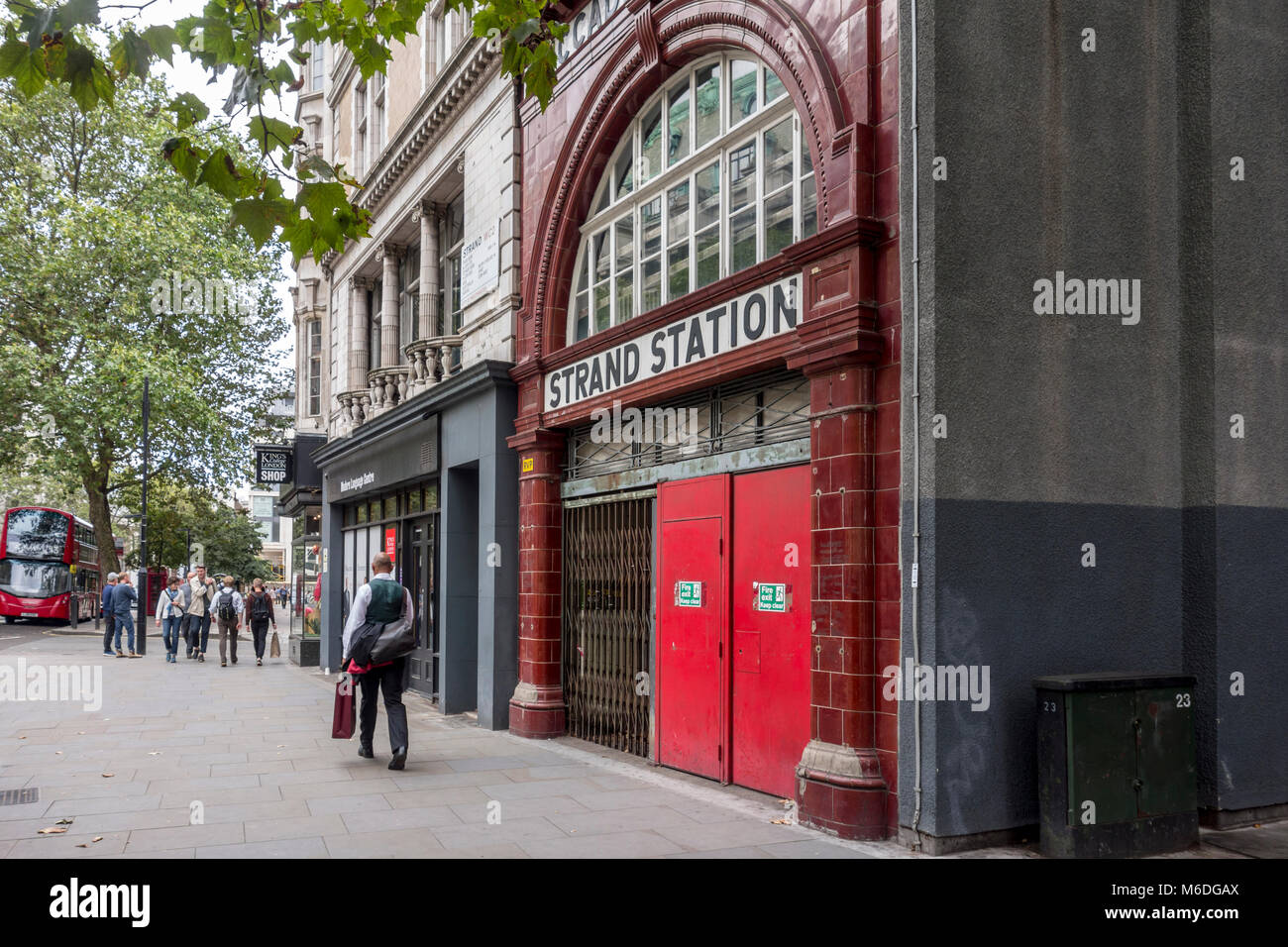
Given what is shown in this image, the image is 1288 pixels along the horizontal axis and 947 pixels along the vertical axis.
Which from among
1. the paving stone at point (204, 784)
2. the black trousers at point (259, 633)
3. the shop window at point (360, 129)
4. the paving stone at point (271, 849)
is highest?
the shop window at point (360, 129)

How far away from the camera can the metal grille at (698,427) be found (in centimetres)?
812

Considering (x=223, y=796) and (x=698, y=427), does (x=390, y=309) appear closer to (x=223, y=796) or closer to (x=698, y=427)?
(x=698, y=427)

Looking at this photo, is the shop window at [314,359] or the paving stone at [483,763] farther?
the shop window at [314,359]

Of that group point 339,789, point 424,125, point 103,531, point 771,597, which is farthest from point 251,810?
point 103,531

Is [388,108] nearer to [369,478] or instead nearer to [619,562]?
[369,478]

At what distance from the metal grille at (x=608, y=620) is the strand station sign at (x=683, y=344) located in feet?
4.01

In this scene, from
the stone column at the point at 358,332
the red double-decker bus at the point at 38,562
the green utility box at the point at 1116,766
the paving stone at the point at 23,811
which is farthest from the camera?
the red double-decker bus at the point at 38,562

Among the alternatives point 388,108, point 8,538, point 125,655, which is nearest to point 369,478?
point 388,108

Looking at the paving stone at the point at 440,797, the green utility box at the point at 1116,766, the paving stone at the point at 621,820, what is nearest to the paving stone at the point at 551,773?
the paving stone at the point at 440,797

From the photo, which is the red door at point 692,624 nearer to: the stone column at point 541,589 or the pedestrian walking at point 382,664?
the stone column at point 541,589

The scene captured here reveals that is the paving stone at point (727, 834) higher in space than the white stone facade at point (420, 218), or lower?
lower

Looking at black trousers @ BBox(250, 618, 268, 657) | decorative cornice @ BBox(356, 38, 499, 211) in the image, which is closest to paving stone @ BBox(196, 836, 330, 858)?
decorative cornice @ BBox(356, 38, 499, 211)
